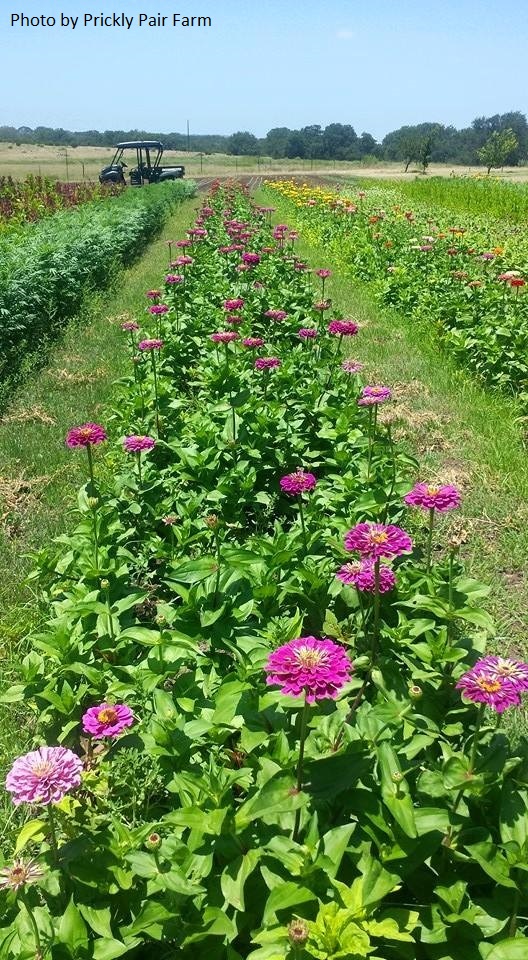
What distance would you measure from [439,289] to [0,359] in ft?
14.7

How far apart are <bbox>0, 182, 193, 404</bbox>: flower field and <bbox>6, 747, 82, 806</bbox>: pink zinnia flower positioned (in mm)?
4875

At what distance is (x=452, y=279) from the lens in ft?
24.6

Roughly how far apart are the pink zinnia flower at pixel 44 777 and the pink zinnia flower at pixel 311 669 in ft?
1.46

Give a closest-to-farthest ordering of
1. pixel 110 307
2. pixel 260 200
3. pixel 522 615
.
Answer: pixel 522 615
pixel 110 307
pixel 260 200

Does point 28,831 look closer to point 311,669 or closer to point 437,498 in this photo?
point 311,669

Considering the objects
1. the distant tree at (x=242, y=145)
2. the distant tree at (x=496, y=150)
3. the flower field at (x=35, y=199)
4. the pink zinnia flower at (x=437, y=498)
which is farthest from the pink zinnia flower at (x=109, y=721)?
the distant tree at (x=242, y=145)

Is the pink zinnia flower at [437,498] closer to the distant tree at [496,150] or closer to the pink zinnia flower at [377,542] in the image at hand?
the pink zinnia flower at [377,542]

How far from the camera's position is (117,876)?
5.24 feet

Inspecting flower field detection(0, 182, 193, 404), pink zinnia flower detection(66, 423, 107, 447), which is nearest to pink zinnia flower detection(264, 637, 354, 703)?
pink zinnia flower detection(66, 423, 107, 447)

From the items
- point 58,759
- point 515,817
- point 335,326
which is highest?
point 335,326

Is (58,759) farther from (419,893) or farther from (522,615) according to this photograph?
(522,615)

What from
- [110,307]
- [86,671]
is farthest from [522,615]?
[110,307]

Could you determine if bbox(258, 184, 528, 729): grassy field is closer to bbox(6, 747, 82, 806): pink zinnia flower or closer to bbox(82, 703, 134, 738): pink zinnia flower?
bbox(82, 703, 134, 738): pink zinnia flower

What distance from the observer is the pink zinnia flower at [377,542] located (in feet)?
6.20
